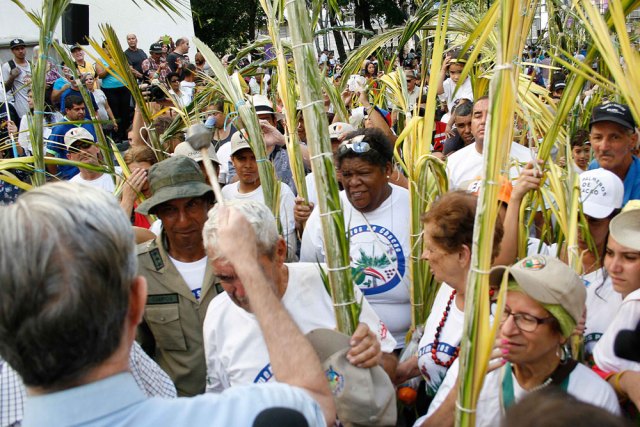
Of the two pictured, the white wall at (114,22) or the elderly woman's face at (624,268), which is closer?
the elderly woman's face at (624,268)

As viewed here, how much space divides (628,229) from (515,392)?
849 millimetres

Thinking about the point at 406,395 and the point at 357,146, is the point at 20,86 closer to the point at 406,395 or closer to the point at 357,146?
the point at 357,146

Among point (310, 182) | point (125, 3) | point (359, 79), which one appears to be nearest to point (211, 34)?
point (125, 3)

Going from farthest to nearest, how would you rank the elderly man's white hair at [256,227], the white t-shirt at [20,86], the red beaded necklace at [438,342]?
the white t-shirt at [20,86]
the red beaded necklace at [438,342]
the elderly man's white hair at [256,227]

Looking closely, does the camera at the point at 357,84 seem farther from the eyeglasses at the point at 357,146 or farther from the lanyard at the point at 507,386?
the lanyard at the point at 507,386

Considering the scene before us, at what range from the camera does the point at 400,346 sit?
344 cm

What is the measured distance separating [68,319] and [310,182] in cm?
353

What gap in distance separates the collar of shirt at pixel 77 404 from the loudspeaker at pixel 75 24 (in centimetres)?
436

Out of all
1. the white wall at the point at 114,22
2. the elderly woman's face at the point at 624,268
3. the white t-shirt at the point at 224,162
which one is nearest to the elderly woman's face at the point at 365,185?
the elderly woman's face at the point at 624,268

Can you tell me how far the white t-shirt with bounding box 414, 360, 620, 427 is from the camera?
212 centimetres

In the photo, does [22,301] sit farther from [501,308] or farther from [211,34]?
[211,34]

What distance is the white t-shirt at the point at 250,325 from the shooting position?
244cm

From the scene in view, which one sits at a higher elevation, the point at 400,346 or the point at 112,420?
the point at 112,420

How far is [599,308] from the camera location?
2.85 metres
